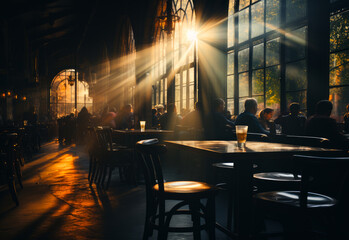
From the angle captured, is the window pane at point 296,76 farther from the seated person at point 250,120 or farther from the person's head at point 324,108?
the person's head at point 324,108

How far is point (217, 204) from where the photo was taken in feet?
12.7

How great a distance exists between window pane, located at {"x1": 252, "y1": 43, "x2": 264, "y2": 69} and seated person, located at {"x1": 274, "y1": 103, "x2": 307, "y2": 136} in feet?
4.52

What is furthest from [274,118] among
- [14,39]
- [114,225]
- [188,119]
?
[14,39]

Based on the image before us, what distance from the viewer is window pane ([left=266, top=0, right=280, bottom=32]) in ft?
19.2

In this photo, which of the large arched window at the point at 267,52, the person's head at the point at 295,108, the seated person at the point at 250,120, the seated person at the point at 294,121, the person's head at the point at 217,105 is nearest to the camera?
the seated person at the point at 250,120

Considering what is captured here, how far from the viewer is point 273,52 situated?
594 cm

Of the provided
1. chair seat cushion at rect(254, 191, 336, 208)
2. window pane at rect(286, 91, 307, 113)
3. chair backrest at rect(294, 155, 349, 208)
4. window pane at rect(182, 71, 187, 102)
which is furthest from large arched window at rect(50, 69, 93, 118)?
chair backrest at rect(294, 155, 349, 208)

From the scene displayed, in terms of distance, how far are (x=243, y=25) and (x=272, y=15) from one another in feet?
3.27

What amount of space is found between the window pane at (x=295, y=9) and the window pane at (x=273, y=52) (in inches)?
16.2

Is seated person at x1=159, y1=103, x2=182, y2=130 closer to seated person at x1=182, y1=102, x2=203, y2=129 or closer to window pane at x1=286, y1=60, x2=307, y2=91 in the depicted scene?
seated person at x1=182, y1=102, x2=203, y2=129

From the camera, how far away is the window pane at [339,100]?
14.5 ft

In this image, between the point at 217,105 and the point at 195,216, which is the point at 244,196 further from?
the point at 217,105

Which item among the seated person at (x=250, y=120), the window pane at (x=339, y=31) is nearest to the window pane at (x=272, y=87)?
Answer: the window pane at (x=339, y=31)

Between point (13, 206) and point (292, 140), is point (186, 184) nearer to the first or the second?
point (292, 140)
